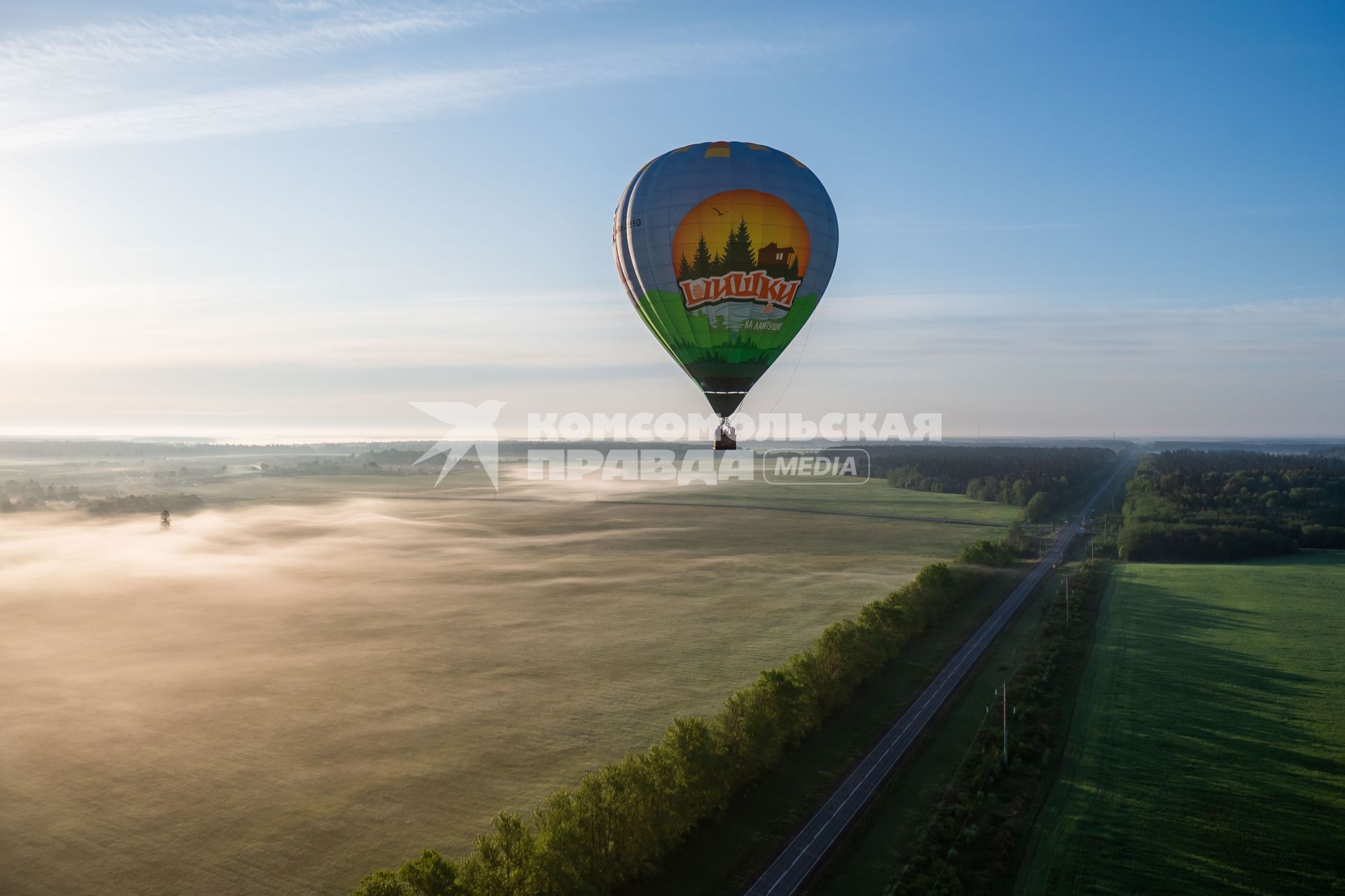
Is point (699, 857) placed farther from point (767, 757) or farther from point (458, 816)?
point (458, 816)

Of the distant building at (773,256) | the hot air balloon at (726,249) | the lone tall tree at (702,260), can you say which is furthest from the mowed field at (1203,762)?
the lone tall tree at (702,260)

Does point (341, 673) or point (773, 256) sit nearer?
point (773, 256)

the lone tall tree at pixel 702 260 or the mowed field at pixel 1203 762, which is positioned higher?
the lone tall tree at pixel 702 260

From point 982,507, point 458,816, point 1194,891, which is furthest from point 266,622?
point 982,507

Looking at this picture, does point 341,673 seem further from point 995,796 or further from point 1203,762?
point 1203,762

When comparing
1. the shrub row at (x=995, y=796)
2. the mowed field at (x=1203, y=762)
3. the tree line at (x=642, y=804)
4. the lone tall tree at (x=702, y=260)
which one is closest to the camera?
the tree line at (x=642, y=804)

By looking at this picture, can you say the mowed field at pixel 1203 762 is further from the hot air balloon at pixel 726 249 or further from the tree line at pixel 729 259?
the tree line at pixel 729 259

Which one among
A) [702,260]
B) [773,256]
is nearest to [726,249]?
[702,260]
